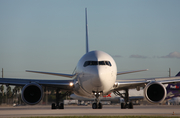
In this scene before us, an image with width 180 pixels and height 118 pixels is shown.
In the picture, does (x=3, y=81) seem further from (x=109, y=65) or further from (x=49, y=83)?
(x=109, y=65)

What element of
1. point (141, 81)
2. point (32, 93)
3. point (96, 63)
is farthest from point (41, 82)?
point (141, 81)

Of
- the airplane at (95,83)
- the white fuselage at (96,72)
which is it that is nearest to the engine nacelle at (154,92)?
the airplane at (95,83)

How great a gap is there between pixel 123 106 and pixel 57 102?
5.62 meters

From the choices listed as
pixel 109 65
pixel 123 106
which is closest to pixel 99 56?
pixel 109 65

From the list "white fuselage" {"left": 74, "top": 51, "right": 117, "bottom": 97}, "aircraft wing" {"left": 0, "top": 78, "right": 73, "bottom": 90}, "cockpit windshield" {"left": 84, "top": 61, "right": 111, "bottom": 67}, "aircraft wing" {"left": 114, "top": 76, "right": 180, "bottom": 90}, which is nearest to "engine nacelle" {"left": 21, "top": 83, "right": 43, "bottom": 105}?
"aircraft wing" {"left": 0, "top": 78, "right": 73, "bottom": 90}

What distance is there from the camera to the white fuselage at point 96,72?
61.1ft

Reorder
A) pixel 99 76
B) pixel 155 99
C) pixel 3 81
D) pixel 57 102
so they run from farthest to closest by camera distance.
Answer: pixel 57 102 → pixel 3 81 → pixel 155 99 → pixel 99 76

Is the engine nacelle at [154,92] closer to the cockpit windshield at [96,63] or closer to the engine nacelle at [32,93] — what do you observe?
the cockpit windshield at [96,63]

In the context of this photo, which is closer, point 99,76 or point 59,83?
point 99,76

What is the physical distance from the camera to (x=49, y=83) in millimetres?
23578

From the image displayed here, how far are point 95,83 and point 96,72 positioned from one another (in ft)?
2.55

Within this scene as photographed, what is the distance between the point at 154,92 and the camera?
2183cm

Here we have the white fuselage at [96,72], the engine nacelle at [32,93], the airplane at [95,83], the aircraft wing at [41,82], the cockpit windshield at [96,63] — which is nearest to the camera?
the white fuselage at [96,72]

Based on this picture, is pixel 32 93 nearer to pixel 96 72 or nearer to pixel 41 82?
pixel 41 82
